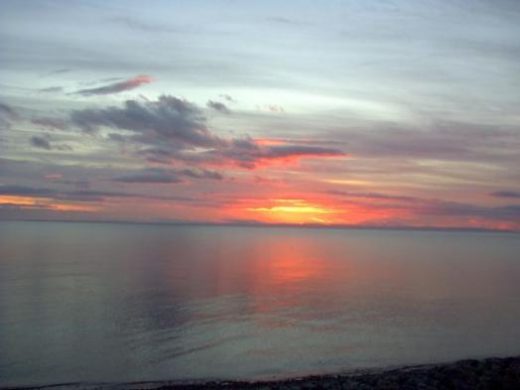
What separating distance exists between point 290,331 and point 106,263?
73.3 metres

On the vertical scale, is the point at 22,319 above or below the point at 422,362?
above

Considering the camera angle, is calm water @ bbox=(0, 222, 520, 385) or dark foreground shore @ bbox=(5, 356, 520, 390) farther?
calm water @ bbox=(0, 222, 520, 385)

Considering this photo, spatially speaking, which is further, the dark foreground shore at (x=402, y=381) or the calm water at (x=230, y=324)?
the calm water at (x=230, y=324)

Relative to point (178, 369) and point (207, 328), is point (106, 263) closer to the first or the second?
point (207, 328)

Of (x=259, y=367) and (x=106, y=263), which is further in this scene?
(x=106, y=263)

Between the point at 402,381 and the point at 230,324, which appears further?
the point at 230,324

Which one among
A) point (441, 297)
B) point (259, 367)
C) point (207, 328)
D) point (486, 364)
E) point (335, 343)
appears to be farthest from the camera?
point (441, 297)

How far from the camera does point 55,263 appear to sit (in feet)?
358

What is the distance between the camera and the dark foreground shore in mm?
29375

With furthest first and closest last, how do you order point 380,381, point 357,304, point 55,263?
point 55,263 → point 357,304 → point 380,381

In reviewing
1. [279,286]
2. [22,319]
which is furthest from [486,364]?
[279,286]

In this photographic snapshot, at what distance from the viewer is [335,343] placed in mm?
44625

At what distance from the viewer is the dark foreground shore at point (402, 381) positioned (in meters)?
29.4

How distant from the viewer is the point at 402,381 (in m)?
30.6
